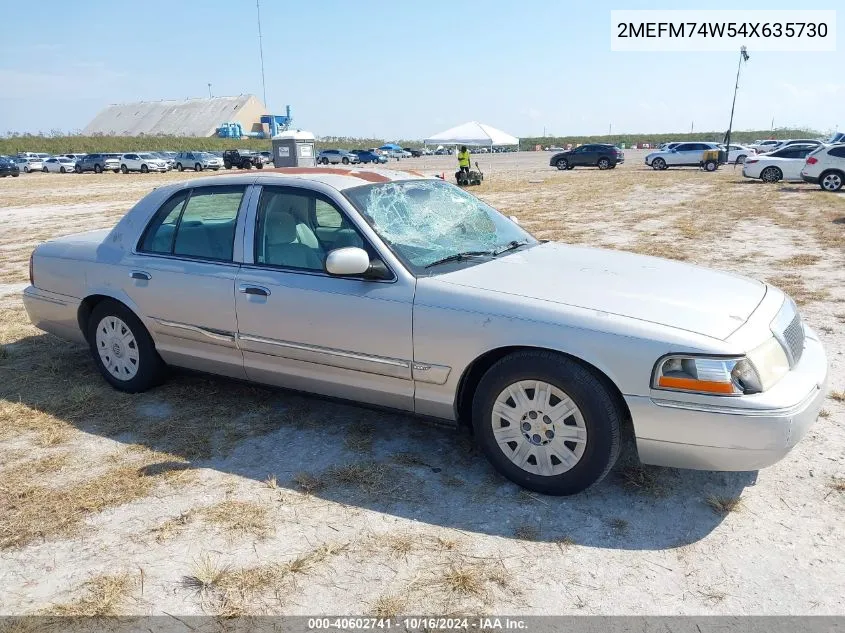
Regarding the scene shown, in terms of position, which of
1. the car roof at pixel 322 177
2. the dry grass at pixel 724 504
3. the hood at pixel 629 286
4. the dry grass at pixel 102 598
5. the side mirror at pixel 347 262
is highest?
the car roof at pixel 322 177

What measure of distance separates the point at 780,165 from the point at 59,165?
1905 inches

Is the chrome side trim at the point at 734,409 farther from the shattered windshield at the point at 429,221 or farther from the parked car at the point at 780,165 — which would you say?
the parked car at the point at 780,165

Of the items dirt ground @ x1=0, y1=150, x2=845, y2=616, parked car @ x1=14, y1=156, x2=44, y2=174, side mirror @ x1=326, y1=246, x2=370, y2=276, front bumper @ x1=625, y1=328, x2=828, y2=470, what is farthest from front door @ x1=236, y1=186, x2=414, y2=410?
parked car @ x1=14, y1=156, x2=44, y2=174

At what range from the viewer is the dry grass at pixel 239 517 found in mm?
3125

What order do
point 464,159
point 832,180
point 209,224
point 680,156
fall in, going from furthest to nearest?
1. point 680,156
2. point 464,159
3. point 832,180
4. point 209,224

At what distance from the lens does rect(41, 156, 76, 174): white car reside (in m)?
49.9

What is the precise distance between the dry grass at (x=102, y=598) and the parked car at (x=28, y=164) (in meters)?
57.3

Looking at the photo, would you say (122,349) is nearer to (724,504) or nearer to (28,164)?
(724,504)

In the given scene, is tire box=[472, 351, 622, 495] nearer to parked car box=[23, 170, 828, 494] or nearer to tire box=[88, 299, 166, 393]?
parked car box=[23, 170, 828, 494]

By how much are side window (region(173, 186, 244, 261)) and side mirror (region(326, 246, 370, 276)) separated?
3.26 ft

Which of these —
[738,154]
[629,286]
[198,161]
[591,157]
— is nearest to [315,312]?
[629,286]

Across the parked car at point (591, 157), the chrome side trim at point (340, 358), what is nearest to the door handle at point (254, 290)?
the chrome side trim at point (340, 358)

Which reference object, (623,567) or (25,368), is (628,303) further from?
(25,368)

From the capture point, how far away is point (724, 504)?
3.25 meters
